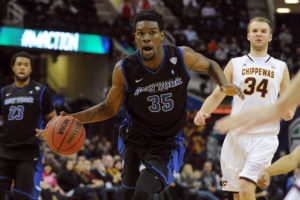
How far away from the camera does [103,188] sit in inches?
434

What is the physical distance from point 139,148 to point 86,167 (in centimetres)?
644

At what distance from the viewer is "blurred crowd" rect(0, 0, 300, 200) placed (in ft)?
36.3

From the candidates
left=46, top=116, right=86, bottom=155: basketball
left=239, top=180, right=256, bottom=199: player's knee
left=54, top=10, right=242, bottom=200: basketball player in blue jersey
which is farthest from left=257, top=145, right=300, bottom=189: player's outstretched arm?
left=46, top=116, right=86, bottom=155: basketball

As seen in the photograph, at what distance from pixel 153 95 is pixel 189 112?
11546 mm

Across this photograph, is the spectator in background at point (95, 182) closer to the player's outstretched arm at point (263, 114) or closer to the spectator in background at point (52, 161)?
the spectator in background at point (52, 161)

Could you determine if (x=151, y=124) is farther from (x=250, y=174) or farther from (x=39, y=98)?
(x=39, y=98)

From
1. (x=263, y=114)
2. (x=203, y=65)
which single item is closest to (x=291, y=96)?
(x=263, y=114)

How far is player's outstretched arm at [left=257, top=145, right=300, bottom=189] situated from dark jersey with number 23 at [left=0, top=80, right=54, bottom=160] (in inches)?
122

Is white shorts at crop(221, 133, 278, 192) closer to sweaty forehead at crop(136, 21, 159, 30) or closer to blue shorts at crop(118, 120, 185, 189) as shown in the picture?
blue shorts at crop(118, 120, 185, 189)

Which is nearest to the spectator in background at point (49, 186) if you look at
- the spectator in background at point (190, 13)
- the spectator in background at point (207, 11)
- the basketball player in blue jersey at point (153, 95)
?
the basketball player in blue jersey at point (153, 95)

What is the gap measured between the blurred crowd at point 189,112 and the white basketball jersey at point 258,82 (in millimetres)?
5766

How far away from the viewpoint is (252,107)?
223 inches

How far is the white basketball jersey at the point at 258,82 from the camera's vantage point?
18.4 feet

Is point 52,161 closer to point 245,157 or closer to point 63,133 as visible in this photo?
point 63,133
